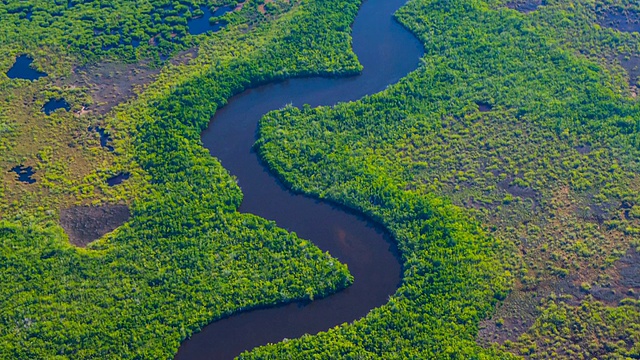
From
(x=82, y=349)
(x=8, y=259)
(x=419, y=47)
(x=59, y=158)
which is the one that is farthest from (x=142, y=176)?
(x=419, y=47)

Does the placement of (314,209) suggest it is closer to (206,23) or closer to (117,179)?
(117,179)

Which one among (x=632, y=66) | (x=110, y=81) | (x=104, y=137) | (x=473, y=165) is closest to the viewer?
(x=473, y=165)

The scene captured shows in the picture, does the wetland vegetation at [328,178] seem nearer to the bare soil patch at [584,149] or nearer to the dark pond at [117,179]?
the dark pond at [117,179]

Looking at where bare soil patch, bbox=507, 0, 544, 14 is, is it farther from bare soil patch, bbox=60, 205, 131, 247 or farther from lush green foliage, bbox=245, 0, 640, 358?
bare soil patch, bbox=60, 205, 131, 247


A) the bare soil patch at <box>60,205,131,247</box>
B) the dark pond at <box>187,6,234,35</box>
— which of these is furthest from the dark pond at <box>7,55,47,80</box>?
the bare soil patch at <box>60,205,131,247</box>

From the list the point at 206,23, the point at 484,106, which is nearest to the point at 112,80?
the point at 206,23

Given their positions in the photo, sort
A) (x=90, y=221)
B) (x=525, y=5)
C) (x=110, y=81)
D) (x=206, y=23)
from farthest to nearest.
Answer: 1. (x=525, y=5)
2. (x=206, y=23)
3. (x=110, y=81)
4. (x=90, y=221)

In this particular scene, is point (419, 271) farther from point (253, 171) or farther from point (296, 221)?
point (253, 171)

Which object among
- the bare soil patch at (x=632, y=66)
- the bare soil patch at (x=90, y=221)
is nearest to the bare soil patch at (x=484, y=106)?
the bare soil patch at (x=632, y=66)
